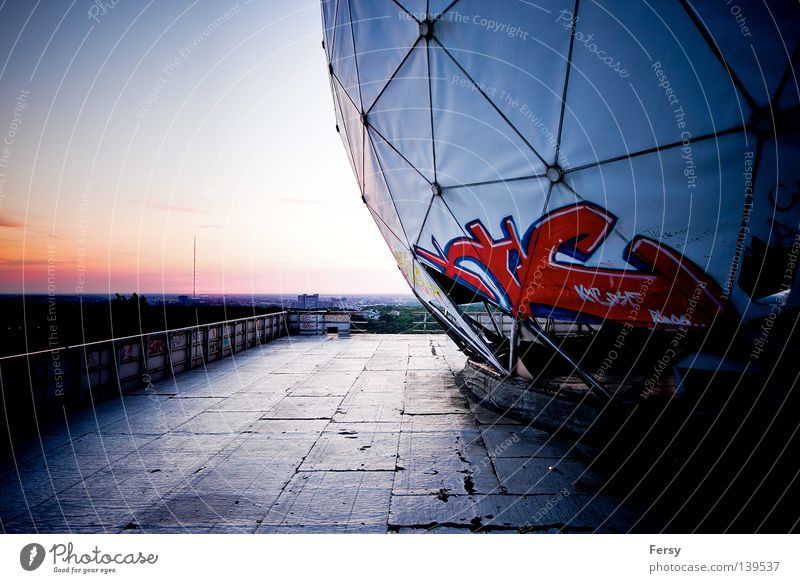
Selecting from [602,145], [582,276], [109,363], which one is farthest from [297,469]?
[109,363]

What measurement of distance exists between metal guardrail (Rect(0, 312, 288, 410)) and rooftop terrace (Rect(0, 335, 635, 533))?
71 cm

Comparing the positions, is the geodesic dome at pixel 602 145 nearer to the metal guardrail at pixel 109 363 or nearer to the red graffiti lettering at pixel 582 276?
the red graffiti lettering at pixel 582 276

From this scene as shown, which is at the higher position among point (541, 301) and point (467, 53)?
point (467, 53)

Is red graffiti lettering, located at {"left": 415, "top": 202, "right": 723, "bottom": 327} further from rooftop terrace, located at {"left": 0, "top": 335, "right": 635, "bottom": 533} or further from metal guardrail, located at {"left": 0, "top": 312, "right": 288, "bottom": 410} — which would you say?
metal guardrail, located at {"left": 0, "top": 312, "right": 288, "bottom": 410}

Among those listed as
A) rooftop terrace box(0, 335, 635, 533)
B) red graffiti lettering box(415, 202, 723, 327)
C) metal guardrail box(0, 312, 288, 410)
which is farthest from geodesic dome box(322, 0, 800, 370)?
metal guardrail box(0, 312, 288, 410)

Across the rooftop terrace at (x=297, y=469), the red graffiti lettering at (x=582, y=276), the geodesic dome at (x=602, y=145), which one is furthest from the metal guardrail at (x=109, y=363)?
the red graffiti lettering at (x=582, y=276)

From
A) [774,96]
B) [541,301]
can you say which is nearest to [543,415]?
[541,301]

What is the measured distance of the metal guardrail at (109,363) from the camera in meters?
7.77

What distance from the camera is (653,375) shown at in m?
9.62

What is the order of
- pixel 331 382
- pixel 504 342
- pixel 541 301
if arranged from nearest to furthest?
pixel 541 301
pixel 504 342
pixel 331 382

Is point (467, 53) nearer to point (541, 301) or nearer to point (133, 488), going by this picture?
point (541, 301)

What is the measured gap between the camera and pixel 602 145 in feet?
16.9

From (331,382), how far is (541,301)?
7.49 metres

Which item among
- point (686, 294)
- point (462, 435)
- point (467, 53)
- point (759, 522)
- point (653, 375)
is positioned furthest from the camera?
point (653, 375)
